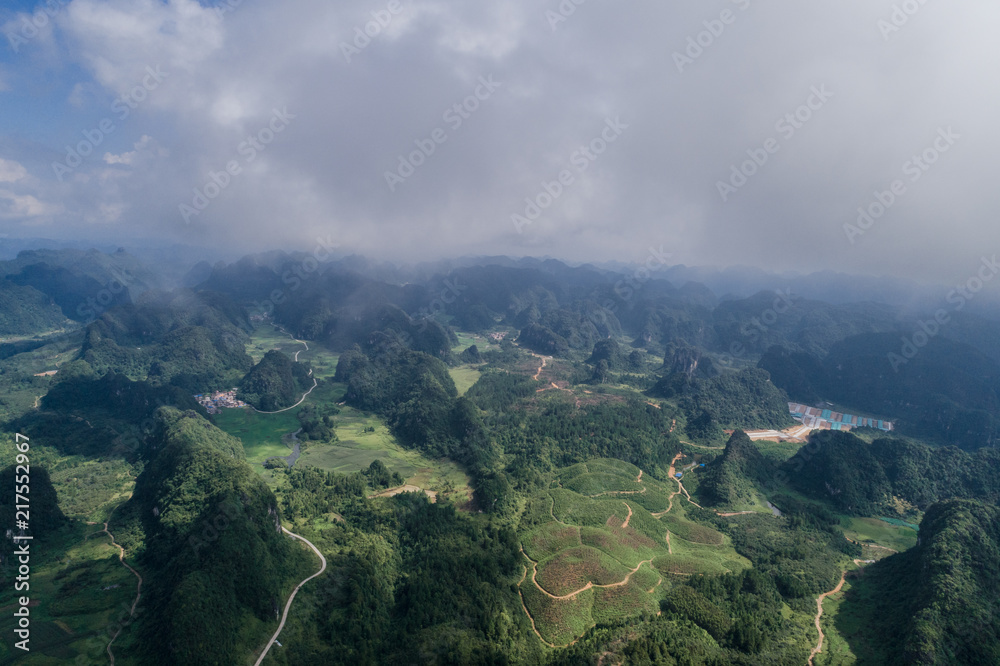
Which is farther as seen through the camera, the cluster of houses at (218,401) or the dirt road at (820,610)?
the cluster of houses at (218,401)

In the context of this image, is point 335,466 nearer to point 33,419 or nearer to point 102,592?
point 102,592

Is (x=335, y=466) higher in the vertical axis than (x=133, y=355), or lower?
higher

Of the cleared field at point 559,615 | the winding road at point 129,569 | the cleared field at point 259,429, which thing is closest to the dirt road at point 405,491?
the cleared field at point 259,429

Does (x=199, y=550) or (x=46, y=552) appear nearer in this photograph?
(x=199, y=550)

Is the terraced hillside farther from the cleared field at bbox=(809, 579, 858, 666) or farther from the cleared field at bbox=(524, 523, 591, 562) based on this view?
the cleared field at bbox=(809, 579, 858, 666)

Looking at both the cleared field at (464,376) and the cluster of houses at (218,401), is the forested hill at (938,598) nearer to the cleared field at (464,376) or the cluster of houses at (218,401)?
the cleared field at (464,376)

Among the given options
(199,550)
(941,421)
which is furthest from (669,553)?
(941,421)
